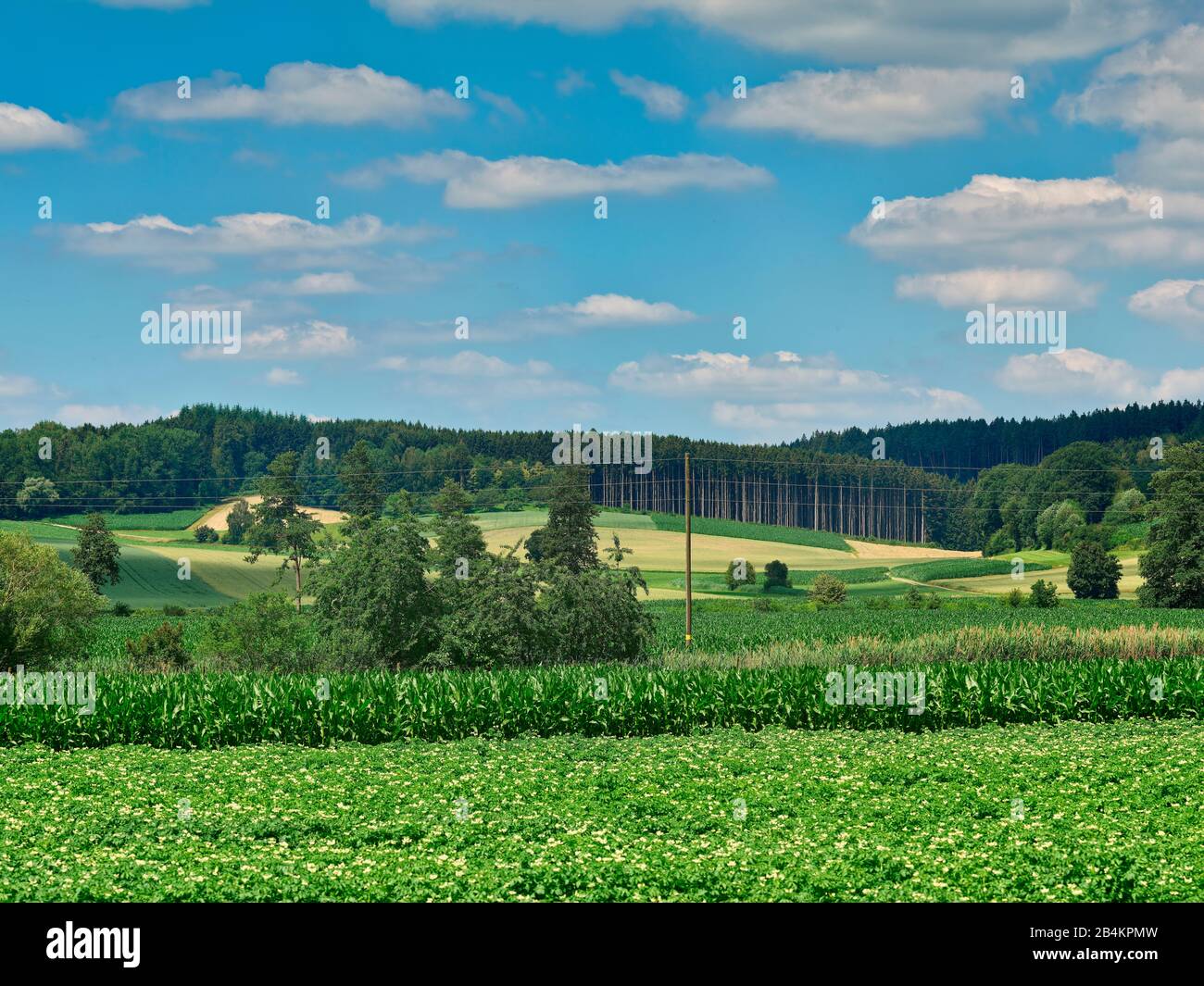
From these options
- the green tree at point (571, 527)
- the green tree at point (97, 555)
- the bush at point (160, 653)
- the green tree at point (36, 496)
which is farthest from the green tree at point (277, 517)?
the bush at point (160, 653)

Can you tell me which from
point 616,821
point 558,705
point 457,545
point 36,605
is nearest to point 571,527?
point 457,545

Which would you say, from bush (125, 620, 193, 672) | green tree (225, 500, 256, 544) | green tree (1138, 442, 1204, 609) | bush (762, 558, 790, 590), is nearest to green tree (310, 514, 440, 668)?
bush (125, 620, 193, 672)

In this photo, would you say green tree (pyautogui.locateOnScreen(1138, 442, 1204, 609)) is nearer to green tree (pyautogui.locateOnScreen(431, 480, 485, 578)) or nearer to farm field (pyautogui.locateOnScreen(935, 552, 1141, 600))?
farm field (pyautogui.locateOnScreen(935, 552, 1141, 600))

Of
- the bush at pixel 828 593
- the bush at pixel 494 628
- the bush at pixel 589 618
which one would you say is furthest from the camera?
the bush at pixel 828 593

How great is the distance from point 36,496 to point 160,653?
107 meters

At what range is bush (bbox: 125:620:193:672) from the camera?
4656 cm

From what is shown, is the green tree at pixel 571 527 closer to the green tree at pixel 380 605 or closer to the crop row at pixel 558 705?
the green tree at pixel 380 605

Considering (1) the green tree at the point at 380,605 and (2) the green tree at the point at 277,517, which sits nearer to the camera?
(1) the green tree at the point at 380,605

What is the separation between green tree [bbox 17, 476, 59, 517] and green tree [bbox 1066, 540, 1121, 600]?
370ft

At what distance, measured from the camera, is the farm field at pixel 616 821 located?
49.3 ft

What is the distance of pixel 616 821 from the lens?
18938mm

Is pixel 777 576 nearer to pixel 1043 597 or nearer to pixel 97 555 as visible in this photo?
pixel 1043 597

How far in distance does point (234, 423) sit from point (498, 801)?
15533 cm

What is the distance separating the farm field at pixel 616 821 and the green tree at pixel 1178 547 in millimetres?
68859
